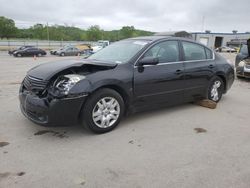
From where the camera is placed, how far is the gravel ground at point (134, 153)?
2.69 metres

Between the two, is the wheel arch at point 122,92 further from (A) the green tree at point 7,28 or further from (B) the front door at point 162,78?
(A) the green tree at point 7,28

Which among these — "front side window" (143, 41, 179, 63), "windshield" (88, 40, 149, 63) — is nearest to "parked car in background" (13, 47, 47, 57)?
"windshield" (88, 40, 149, 63)

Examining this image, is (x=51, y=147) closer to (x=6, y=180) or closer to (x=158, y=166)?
(x=6, y=180)

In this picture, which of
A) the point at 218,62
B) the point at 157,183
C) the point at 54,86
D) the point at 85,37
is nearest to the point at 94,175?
the point at 157,183

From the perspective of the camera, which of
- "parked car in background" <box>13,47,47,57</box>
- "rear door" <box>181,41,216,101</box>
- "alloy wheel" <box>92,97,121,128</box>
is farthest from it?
"parked car in background" <box>13,47,47,57</box>

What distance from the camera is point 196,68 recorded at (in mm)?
5133

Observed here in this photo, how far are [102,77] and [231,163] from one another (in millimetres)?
2120

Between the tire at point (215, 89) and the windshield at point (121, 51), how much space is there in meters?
2.07

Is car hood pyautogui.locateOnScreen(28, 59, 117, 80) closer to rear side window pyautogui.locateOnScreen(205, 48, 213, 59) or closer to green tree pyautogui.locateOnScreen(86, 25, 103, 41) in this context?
rear side window pyautogui.locateOnScreen(205, 48, 213, 59)

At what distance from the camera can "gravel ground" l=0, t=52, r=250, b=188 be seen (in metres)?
2.69

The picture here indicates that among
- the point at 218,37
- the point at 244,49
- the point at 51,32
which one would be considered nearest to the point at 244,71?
the point at 244,49

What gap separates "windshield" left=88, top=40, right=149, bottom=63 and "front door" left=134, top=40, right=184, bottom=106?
23 centimetres

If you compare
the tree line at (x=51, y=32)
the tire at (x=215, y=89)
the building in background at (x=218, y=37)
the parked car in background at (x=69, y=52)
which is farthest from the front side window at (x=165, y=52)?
the tree line at (x=51, y=32)

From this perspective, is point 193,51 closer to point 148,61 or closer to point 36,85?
point 148,61
